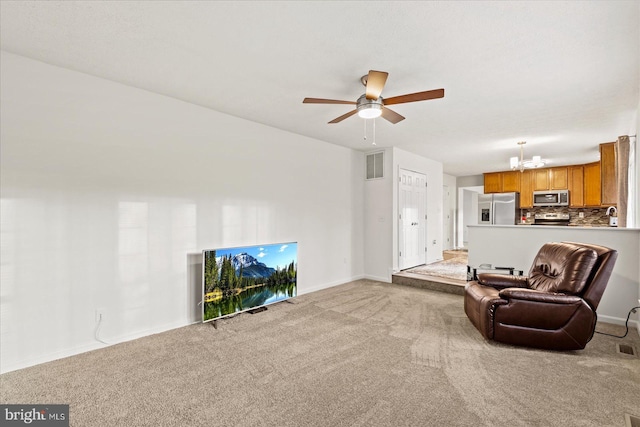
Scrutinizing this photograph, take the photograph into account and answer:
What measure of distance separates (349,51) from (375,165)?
3.64 metres

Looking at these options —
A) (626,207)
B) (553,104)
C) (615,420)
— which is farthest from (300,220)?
(626,207)

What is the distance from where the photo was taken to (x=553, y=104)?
11.3ft

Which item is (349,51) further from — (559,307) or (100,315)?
(100,315)

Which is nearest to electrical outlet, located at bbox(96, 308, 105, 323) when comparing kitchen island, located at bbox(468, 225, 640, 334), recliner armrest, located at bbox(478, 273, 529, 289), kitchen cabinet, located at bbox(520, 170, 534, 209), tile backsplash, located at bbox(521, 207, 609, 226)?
recliner armrest, located at bbox(478, 273, 529, 289)

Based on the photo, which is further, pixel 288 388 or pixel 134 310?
pixel 134 310

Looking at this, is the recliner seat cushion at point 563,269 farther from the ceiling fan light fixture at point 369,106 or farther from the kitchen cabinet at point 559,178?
the kitchen cabinet at point 559,178

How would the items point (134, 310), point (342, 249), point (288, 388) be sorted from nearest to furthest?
point (288, 388) → point (134, 310) → point (342, 249)

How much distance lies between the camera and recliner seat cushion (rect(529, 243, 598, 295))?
2799 mm

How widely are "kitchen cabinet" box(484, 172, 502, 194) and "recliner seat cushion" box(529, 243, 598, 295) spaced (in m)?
5.24

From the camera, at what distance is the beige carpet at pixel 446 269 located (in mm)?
5535

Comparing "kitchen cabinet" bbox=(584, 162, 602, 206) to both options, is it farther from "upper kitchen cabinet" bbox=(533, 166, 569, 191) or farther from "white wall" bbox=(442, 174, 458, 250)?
"white wall" bbox=(442, 174, 458, 250)

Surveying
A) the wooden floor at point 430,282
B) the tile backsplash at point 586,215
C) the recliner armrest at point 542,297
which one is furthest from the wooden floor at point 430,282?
the tile backsplash at point 586,215

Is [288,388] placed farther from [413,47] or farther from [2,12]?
[2,12]

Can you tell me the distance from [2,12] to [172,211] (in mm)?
1973
